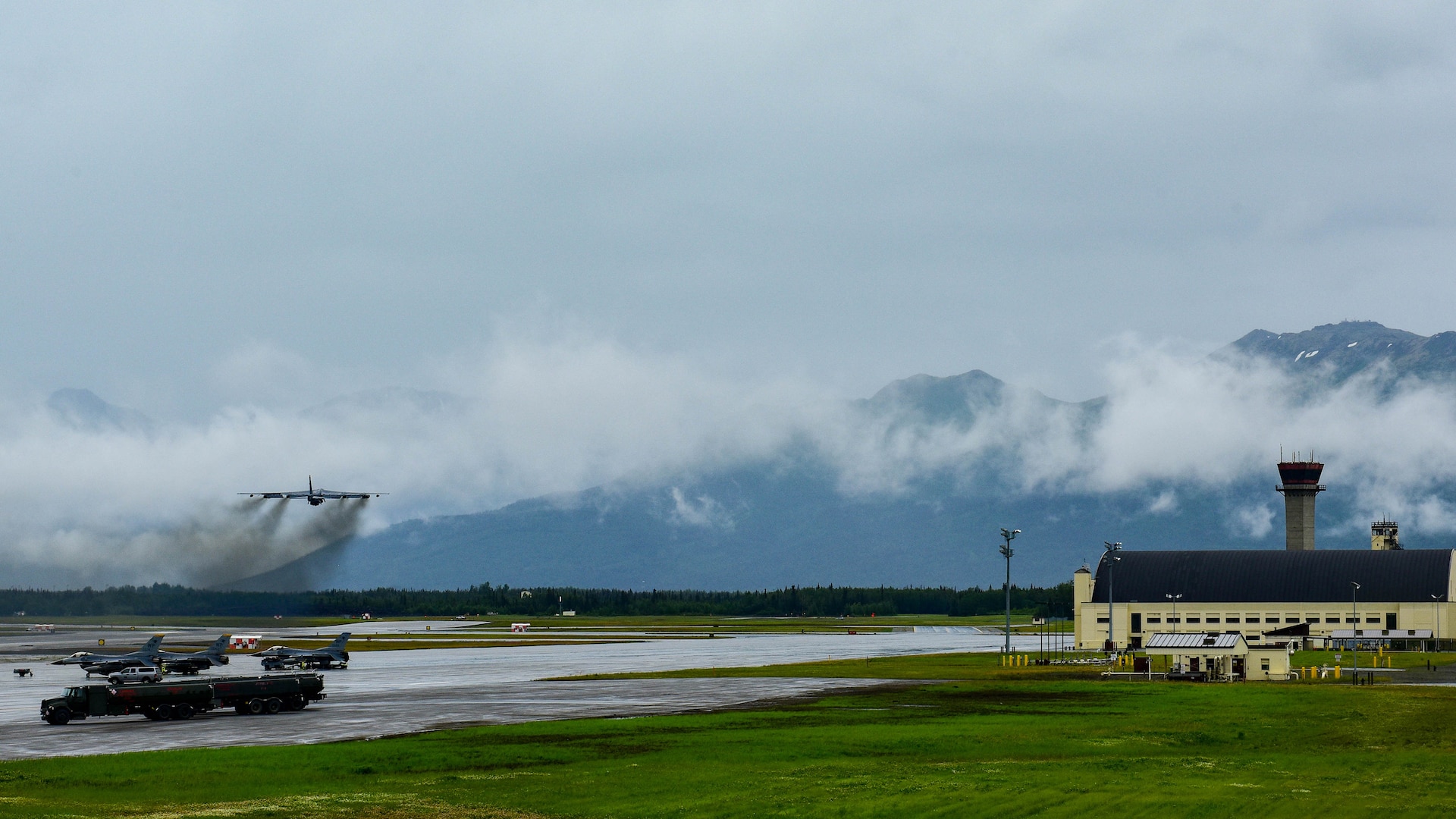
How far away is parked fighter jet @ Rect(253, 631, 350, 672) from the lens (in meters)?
127

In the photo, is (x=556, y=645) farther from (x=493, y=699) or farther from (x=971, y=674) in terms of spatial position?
(x=493, y=699)

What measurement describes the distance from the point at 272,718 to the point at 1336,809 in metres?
52.9

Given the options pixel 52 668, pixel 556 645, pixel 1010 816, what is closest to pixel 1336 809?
pixel 1010 816

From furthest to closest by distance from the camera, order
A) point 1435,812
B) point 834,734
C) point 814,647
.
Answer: point 814,647 → point 834,734 → point 1435,812

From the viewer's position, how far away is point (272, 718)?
250 ft

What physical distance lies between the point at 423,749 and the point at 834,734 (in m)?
17.3

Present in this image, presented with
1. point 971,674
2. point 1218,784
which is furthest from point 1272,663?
point 1218,784

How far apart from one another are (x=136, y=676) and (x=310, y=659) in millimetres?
18699

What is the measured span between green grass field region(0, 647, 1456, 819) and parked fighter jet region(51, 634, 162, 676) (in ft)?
175

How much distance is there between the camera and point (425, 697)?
88.3 m

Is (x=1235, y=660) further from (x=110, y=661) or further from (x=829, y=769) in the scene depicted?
(x=110, y=661)

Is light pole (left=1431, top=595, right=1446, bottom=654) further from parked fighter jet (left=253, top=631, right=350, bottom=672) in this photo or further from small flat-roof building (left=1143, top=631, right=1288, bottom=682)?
parked fighter jet (left=253, top=631, right=350, bottom=672)

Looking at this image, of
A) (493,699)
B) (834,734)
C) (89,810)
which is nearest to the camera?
(89,810)

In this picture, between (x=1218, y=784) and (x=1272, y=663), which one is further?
(x=1272, y=663)
